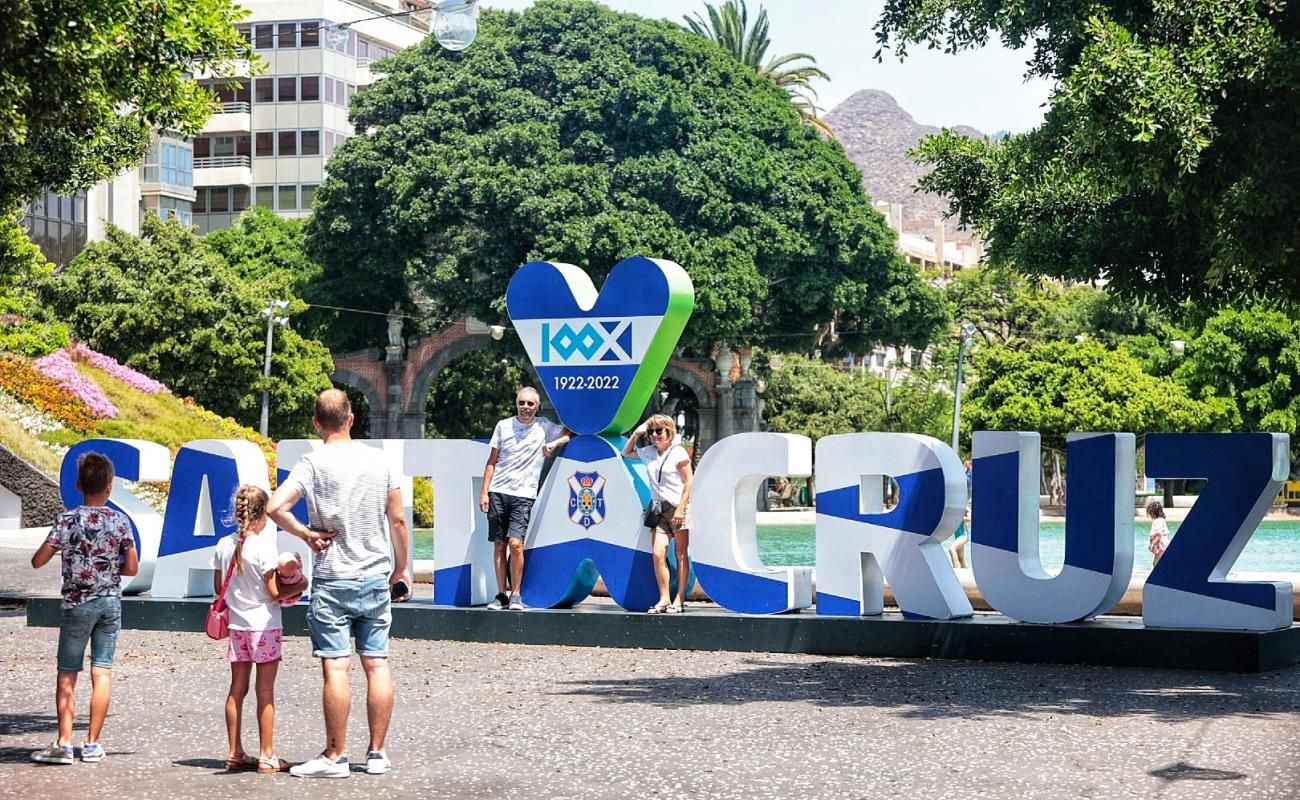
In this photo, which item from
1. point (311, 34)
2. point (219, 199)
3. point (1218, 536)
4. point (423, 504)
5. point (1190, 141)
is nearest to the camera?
point (1190, 141)

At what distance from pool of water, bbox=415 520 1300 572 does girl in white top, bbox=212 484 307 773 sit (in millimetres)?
18222

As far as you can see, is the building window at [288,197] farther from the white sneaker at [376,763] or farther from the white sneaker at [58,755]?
the white sneaker at [376,763]

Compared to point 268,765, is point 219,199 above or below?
above

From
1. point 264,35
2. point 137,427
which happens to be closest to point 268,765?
point 137,427

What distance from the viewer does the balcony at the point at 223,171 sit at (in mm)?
Answer: 80312

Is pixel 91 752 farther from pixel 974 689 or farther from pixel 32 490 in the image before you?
pixel 32 490

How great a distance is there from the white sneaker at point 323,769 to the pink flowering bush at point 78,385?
97.5 ft

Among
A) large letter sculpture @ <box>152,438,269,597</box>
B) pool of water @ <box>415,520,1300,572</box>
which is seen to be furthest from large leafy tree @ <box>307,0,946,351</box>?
large letter sculpture @ <box>152,438,269,597</box>

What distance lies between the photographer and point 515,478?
46.8 ft

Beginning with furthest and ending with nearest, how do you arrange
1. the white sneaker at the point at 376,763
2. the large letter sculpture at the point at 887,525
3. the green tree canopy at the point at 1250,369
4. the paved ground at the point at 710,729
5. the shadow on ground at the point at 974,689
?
the green tree canopy at the point at 1250,369
the large letter sculpture at the point at 887,525
the shadow on ground at the point at 974,689
the white sneaker at the point at 376,763
the paved ground at the point at 710,729

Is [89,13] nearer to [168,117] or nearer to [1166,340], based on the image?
[168,117]

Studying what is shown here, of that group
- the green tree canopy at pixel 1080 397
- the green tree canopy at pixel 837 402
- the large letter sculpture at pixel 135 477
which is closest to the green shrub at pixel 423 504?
the large letter sculpture at pixel 135 477

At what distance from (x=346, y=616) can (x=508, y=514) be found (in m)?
6.18

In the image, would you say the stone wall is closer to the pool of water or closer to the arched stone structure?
the pool of water
